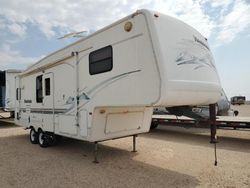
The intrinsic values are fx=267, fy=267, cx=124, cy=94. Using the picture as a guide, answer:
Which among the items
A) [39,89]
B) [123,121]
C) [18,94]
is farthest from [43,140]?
[123,121]

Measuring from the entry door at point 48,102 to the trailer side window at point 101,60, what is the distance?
2.28 meters

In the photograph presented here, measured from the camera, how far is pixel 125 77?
18.0 feet

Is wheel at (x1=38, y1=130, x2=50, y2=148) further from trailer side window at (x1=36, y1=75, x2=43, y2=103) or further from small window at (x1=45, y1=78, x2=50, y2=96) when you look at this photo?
small window at (x1=45, y1=78, x2=50, y2=96)

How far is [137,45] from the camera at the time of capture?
5.16m

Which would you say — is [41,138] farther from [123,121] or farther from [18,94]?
[123,121]

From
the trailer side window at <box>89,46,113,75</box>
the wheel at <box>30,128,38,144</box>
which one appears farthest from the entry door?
the trailer side window at <box>89,46,113,75</box>

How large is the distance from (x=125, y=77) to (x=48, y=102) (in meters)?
3.93

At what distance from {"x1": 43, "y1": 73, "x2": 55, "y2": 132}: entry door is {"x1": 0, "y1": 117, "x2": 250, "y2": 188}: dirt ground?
83cm

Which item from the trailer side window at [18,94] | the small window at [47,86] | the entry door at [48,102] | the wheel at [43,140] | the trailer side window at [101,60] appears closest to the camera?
the trailer side window at [101,60]

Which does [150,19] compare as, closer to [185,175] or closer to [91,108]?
[91,108]

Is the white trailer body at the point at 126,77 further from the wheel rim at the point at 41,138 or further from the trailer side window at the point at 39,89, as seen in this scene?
the wheel rim at the point at 41,138

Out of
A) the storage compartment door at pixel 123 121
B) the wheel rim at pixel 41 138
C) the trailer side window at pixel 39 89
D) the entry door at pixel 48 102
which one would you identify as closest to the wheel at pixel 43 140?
the wheel rim at pixel 41 138

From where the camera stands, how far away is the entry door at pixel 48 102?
8250mm

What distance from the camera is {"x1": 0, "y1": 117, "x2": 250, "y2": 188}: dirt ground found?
17.3 feet
